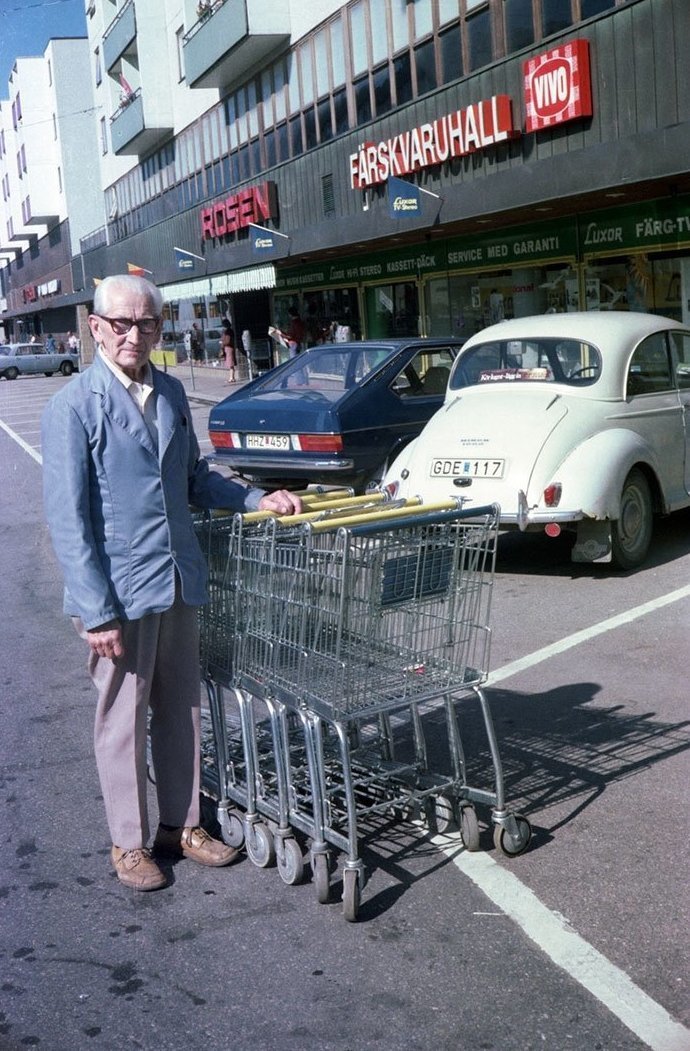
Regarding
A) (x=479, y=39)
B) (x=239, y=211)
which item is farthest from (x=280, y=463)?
(x=239, y=211)

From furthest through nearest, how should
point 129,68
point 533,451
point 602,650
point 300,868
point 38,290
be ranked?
point 38,290 < point 129,68 < point 533,451 < point 602,650 < point 300,868

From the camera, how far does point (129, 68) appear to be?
157 feet

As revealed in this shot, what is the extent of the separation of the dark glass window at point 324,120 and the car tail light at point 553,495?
2114 centimetres

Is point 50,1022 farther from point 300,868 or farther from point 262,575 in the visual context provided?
point 262,575

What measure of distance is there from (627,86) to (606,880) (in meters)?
15.4

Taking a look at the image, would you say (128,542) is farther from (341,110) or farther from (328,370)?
(341,110)

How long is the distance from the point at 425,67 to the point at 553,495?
16734 millimetres

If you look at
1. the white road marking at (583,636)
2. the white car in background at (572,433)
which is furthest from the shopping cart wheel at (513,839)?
the white car in background at (572,433)

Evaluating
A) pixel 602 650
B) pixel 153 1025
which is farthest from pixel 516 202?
pixel 153 1025

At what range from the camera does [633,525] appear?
8930mm

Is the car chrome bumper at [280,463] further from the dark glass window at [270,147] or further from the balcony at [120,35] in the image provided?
the balcony at [120,35]

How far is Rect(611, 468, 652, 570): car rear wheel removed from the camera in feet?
28.8

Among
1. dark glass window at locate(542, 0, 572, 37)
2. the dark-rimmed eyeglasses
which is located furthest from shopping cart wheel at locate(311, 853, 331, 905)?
dark glass window at locate(542, 0, 572, 37)

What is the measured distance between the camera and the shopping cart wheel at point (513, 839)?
427cm
